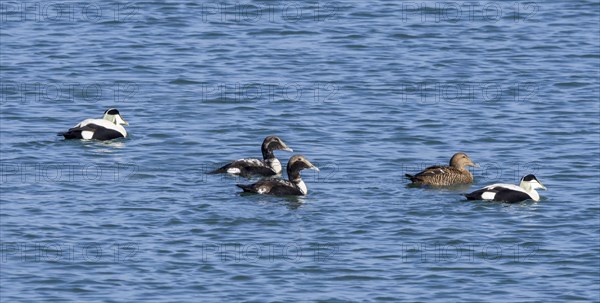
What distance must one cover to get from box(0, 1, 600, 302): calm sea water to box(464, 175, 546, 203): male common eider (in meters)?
0.16

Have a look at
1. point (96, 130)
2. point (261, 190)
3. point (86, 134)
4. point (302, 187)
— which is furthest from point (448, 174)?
point (86, 134)

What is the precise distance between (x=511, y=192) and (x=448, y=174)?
1.45 metres

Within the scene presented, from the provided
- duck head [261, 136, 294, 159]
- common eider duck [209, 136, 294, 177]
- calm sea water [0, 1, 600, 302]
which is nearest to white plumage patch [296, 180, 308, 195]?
calm sea water [0, 1, 600, 302]

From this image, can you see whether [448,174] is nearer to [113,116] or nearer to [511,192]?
[511,192]

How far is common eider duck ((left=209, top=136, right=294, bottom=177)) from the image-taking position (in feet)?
89.7

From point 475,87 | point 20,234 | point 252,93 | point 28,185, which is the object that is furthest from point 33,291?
point 475,87

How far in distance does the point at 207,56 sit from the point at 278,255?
50.5ft

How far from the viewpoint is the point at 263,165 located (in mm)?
27969

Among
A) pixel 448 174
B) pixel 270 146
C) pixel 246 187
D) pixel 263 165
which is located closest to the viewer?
pixel 246 187

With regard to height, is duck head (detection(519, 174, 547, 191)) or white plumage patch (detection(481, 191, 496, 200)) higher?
duck head (detection(519, 174, 547, 191))

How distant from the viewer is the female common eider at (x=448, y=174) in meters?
26.6

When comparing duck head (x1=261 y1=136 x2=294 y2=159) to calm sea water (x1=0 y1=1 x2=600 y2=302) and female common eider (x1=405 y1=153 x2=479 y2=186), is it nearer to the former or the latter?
calm sea water (x1=0 y1=1 x2=600 y2=302)

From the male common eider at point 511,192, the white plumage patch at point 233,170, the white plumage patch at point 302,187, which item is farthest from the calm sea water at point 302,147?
the white plumage patch at point 233,170

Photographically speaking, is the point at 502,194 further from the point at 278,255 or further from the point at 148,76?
the point at 148,76
